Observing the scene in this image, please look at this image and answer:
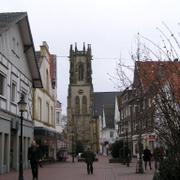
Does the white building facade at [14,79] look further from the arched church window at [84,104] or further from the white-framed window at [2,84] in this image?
the arched church window at [84,104]

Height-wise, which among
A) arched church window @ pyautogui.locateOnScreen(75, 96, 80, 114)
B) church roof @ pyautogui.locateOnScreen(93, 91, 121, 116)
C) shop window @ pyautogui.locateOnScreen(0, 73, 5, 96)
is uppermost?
church roof @ pyautogui.locateOnScreen(93, 91, 121, 116)

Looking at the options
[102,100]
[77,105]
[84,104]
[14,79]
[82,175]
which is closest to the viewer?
[82,175]

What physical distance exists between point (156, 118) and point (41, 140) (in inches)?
1302

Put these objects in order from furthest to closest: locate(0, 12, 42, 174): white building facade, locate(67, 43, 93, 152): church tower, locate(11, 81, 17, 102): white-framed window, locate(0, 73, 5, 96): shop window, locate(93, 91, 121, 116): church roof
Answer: locate(93, 91, 121, 116): church roof < locate(67, 43, 93, 152): church tower < locate(11, 81, 17, 102): white-framed window < locate(0, 73, 5, 96): shop window < locate(0, 12, 42, 174): white building facade

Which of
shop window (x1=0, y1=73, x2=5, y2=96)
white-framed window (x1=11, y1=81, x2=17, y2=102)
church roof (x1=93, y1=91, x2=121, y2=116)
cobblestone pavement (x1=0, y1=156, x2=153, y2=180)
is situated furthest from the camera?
church roof (x1=93, y1=91, x2=121, y2=116)

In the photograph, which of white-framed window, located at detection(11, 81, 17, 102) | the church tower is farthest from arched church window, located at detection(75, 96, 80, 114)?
white-framed window, located at detection(11, 81, 17, 102)

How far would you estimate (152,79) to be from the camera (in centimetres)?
1194

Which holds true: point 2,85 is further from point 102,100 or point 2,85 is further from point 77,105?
point 102,100

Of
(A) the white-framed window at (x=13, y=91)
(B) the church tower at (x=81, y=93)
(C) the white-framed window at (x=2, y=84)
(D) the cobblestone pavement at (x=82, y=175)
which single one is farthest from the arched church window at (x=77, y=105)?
(C) the white-framed window at (x=2, y=84)

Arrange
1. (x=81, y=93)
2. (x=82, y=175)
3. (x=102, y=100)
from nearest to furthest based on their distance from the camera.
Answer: (x=82, y=175) → (x=81, y=93) → (x=102, y=100)

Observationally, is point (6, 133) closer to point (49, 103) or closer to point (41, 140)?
point (41, 140)

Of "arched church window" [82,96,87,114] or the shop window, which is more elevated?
"arched church window" [82,96,87,114]

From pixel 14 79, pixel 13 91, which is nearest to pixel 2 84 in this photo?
pixel 14 79

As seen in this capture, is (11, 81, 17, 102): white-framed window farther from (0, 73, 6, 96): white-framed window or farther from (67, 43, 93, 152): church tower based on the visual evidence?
(67, 43, 93, 152): church tower
